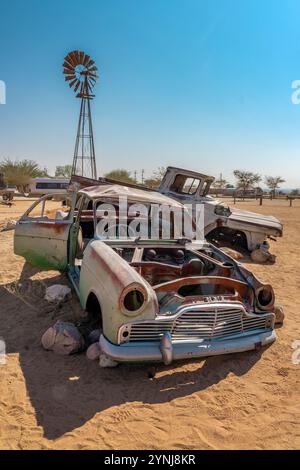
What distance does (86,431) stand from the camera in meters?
2.50

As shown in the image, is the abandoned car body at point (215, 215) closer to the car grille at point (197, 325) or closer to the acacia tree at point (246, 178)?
the car grille at point (197, 325)

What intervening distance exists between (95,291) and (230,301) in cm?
136

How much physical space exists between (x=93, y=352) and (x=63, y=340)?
1.23 feet

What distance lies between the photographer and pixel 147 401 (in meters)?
2.89

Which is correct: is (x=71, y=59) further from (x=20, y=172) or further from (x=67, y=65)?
(x=20, y=172)

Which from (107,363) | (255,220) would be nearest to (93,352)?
(107,363)

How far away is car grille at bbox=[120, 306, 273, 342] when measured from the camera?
3.06 metres


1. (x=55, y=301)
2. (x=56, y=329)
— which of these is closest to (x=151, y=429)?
(x=56, y=329)

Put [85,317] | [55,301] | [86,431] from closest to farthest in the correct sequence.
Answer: [86,431], [85,317], [55,301]

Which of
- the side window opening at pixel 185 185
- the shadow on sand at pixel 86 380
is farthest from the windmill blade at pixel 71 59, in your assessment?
the shadow on sand at pixel 86 380

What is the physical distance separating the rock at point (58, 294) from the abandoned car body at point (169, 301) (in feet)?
1.05

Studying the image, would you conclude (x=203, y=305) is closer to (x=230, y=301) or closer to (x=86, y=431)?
(x=230, y=301)

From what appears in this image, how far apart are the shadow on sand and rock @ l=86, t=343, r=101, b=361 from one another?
0.06m
